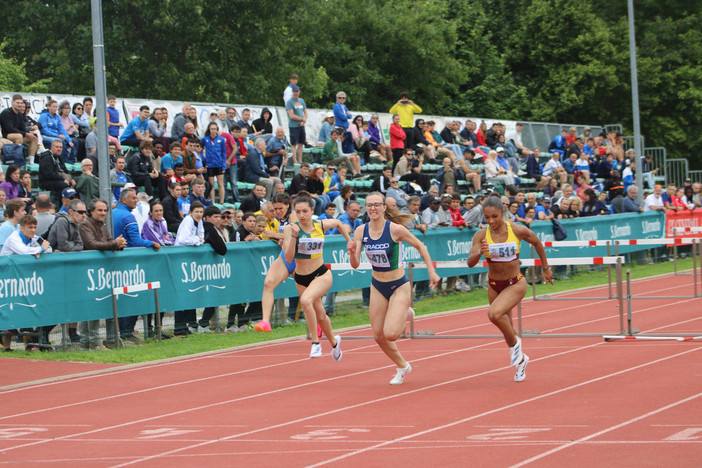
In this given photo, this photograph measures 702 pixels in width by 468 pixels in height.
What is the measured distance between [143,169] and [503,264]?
1022 cm

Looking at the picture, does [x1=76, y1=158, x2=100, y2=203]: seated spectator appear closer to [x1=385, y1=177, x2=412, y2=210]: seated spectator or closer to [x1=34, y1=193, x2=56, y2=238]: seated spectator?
[x1=34, y1=193, x2=56, y2=238]: seated spectator

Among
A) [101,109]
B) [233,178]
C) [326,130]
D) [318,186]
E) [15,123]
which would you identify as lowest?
[318,186]

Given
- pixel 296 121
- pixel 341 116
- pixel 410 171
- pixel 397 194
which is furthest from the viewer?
pixel 410 171

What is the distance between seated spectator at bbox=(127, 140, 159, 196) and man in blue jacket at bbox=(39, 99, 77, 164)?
122 centimetres

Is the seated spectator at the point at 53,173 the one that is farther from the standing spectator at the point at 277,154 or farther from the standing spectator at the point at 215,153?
the standing spectator at the point at 277,154

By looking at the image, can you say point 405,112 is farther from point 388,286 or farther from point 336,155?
point 388,286

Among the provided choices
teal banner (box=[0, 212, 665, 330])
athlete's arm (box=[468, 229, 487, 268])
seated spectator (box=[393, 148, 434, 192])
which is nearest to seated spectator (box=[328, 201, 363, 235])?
teal banner (box=[0, 212, 665, 330])

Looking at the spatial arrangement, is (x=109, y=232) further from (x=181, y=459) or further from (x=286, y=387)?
(x=181, y=459)

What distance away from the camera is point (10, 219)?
14922 millimetres

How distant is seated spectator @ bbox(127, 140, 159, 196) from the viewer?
1992 cm

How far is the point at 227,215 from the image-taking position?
18453 millimetres

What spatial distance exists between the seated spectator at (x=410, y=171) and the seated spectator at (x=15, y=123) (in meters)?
10.4

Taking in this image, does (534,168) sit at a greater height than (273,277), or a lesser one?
greater

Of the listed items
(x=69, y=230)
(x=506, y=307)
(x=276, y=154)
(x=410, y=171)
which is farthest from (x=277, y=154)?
(x=506, y=307)
